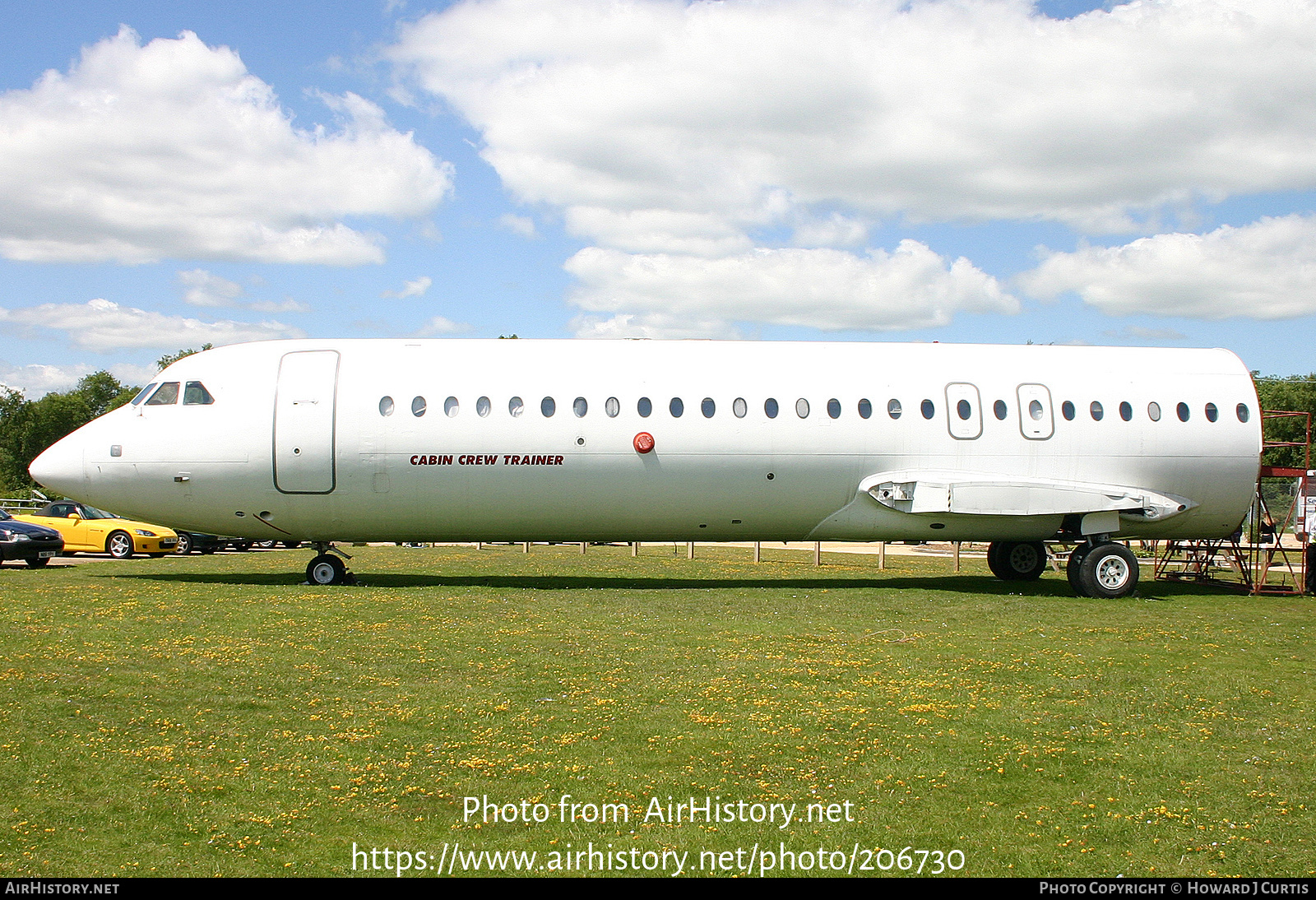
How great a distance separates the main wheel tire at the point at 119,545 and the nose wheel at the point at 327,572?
1424cm

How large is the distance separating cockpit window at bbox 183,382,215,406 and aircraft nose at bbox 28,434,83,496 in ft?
7.09

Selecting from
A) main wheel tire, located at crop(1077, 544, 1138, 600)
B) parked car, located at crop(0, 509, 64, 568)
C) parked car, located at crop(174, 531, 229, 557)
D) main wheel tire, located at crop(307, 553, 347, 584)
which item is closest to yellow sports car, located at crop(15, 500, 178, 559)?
parked car, located at crop(174, 531, 229, 557)

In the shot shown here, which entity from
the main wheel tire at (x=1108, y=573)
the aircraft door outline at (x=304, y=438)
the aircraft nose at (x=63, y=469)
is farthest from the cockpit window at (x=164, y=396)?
the main wheel tire at (x=1108, y=573)

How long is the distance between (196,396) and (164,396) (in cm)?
63

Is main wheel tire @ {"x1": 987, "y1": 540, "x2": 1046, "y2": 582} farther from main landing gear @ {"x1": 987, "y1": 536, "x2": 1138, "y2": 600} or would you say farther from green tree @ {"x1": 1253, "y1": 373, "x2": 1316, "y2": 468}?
green tree @ {"x1": 1253, "y1": 373, "x2": 1316, "y2": 468}

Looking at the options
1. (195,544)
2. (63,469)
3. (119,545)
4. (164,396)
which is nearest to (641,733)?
(164,396)

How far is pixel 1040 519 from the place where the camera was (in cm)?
2053

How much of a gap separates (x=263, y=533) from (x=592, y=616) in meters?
7.91

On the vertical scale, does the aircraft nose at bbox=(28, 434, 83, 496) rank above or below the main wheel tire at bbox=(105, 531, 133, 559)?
above

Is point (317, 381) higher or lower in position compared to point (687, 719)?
higher

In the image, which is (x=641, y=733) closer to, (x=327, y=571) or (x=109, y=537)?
(x=327, y=571)

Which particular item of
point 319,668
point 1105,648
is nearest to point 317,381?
point 319,668

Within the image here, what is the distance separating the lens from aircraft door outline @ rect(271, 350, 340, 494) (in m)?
18.7

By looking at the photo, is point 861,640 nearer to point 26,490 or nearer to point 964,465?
point 964,465
